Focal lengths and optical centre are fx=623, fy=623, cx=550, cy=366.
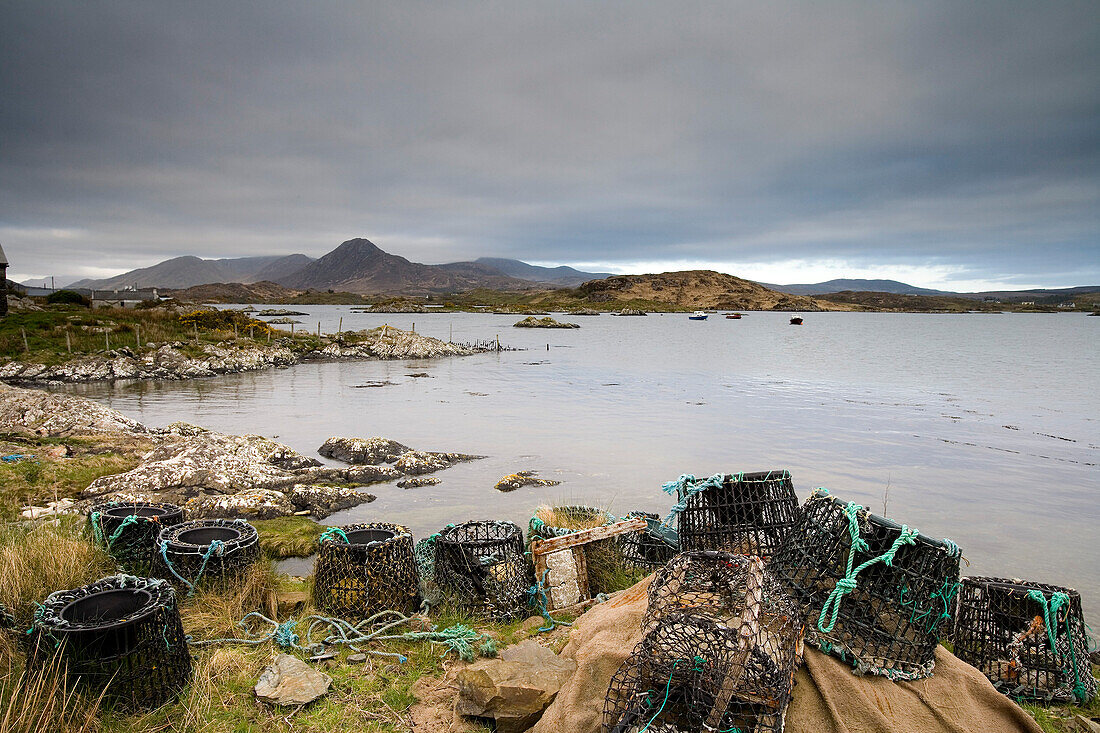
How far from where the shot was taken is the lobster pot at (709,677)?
310 cm

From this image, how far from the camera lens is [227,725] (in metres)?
3.68

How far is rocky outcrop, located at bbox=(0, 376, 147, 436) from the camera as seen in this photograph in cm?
1405

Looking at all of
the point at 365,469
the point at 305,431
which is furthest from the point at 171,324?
the point at 365,469

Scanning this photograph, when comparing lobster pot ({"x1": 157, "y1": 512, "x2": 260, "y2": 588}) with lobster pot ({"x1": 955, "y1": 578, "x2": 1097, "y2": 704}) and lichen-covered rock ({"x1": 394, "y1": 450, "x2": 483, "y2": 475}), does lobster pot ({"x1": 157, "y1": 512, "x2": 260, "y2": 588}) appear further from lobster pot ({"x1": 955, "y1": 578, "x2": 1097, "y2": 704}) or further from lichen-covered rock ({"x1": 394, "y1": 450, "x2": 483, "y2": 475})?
lichen-covered rock ({"x1": 394, "y1": 450, "x2": 483, "y2": 475})

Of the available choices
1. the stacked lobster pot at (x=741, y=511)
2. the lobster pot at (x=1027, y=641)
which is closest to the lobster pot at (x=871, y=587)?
the stacked lobster pot at (x=741, y=511)

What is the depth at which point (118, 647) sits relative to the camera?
3668 mm

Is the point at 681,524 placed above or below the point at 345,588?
above

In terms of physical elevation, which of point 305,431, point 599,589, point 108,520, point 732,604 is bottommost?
point 305,431

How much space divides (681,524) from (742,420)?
1582 cm

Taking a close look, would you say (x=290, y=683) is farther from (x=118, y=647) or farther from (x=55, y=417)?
→ (x=55, y=417)

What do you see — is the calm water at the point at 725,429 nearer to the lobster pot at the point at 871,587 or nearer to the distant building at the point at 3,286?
the lobster pot at the point at 871,587

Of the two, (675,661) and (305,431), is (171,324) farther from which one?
(675,661)

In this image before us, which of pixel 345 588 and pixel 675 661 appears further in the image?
pixel 345 588

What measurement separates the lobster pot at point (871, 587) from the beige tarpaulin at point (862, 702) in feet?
0.33
